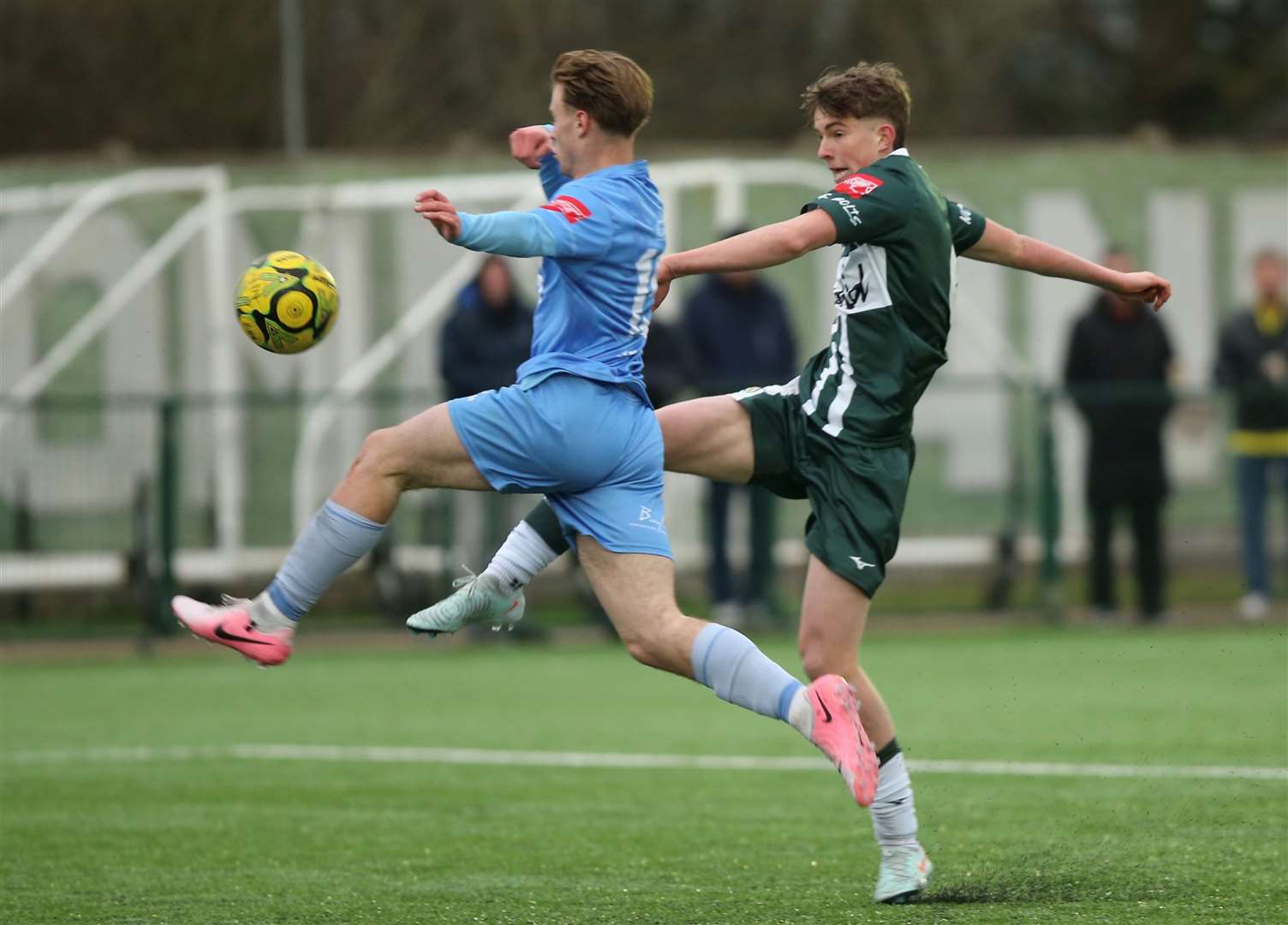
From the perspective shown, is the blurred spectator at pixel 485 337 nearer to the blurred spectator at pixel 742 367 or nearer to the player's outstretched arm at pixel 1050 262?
the blurred spectator at pixel 742 367

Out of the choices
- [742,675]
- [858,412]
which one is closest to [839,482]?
[858,412]

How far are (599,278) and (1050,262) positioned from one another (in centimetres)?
148

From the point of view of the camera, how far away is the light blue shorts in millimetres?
5949

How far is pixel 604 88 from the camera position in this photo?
236 inches

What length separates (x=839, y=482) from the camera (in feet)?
20.3

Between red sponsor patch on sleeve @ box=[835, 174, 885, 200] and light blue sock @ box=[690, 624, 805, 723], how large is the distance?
1288 mm

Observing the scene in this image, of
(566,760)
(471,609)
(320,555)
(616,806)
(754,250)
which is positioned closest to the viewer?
(754,250)

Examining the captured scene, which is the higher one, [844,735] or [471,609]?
[471,609]

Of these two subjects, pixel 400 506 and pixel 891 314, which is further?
pixel 400 506

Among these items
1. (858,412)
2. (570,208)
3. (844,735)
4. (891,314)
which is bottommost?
(844,735)

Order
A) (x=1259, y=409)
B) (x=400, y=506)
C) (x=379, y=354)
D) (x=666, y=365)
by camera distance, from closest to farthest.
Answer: (x=666, y=365), (x=1259, y=409), (x=400, y=506), (x=379, y=354)

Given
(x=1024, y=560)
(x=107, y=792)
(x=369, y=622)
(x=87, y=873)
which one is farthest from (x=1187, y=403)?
(x=87, y=873)

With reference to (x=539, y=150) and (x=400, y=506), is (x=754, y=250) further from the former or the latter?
(x=400, y=506)

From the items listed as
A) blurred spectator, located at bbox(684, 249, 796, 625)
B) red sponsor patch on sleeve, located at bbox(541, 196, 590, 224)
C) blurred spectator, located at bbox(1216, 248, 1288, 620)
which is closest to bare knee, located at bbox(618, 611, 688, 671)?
red sponsor patch on sleeve, located at bbox(541, 196, 590, 224)
